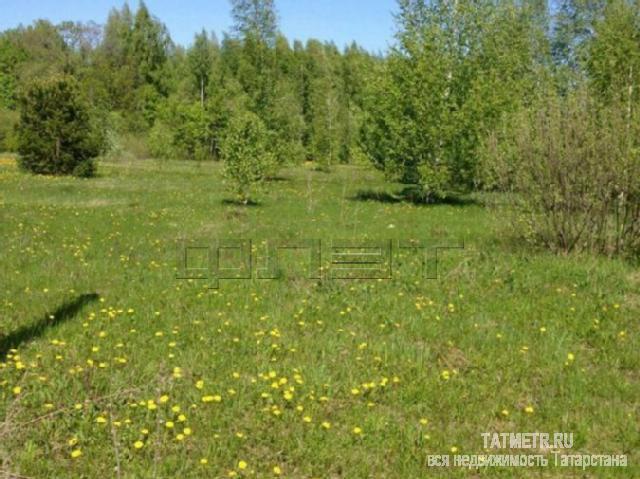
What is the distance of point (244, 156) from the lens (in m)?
18.8

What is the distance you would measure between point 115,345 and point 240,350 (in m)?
1.29

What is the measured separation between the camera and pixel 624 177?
9.55 meters

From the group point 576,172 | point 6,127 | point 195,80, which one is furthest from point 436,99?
point 195,80

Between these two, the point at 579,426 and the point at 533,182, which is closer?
the point at 579,426

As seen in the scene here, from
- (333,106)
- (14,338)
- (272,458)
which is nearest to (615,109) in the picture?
(272,458)

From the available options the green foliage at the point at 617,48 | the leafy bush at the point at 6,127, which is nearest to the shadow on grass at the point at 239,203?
the green foliage at the point at 617,48

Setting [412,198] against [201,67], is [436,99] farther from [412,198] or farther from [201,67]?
[201,67]

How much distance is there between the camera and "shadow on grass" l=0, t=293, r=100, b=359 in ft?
19.7

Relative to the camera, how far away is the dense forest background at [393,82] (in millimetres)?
20672

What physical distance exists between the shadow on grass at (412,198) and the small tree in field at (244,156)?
444 cm

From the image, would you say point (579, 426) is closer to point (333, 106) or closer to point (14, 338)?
point (14, 338)

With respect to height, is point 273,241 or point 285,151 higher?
point 285,151
